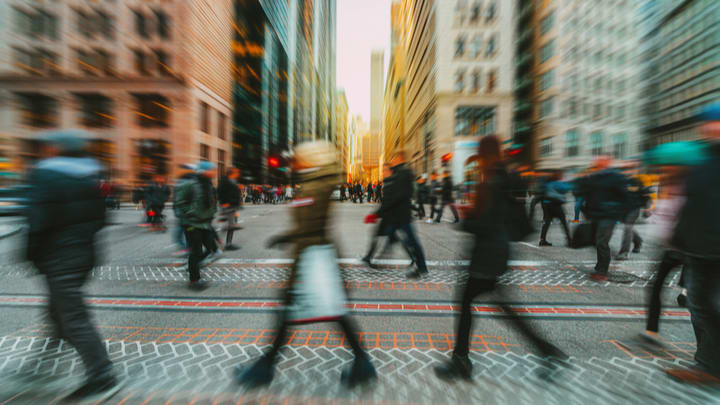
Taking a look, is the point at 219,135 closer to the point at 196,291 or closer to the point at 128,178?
the point at 128,178

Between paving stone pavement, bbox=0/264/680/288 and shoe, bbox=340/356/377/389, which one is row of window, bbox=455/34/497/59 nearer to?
paving stone pavement, bbox=0/264/680/288

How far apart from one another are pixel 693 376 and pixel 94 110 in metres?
8.91

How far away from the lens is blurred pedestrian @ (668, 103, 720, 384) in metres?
2.19

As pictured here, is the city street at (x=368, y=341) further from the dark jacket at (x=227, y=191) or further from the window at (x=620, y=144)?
the window at (x=620, y=144)

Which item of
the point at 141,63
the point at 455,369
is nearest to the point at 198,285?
the point at 455,369

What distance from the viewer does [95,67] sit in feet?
24.4

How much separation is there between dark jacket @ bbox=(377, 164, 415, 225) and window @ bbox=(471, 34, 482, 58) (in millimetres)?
35475

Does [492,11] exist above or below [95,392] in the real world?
above

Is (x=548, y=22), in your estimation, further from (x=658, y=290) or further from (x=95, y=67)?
(x=95, y=67)

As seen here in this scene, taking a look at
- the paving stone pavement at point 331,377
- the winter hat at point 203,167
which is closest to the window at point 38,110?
the winter hat at point 203,167

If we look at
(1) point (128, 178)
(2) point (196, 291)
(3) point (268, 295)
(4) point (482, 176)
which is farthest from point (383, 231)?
(1) point (128, 178)

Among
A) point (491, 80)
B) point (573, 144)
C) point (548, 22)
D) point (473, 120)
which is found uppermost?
point (491, 80)

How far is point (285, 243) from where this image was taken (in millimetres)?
2516

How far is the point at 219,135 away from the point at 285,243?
121 ft
